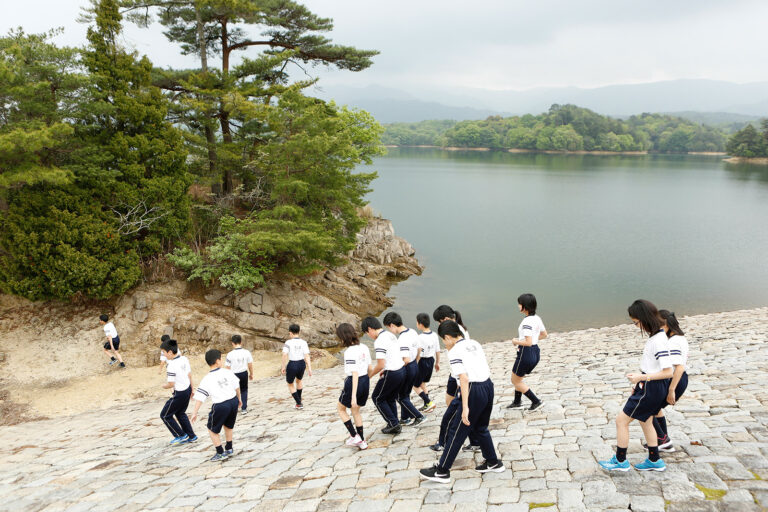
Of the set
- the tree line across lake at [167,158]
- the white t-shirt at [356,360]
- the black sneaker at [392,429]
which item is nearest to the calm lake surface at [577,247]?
the tree line across lake at [167,158]

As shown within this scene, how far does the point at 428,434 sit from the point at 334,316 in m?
11.2

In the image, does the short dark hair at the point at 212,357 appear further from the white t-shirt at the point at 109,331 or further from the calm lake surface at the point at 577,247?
the calm lake surface at the point at 577,247

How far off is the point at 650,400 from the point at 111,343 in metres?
13.3

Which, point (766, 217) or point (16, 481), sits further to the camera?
point (766, 217)

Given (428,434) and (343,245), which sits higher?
(343,245)

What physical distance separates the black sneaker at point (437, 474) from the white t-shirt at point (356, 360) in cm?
155

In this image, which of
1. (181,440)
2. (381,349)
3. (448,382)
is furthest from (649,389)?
(181,440)

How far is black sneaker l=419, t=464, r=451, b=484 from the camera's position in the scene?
201 inches

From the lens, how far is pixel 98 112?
44.4ft

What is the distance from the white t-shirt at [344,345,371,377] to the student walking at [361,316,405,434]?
0.57 feet

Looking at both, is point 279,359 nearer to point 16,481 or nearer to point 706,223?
point 16,481

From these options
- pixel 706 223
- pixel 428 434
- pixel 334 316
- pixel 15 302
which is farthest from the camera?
pixel 706 223

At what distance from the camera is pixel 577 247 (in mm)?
30188

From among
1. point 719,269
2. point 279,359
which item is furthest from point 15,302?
point 719,269
